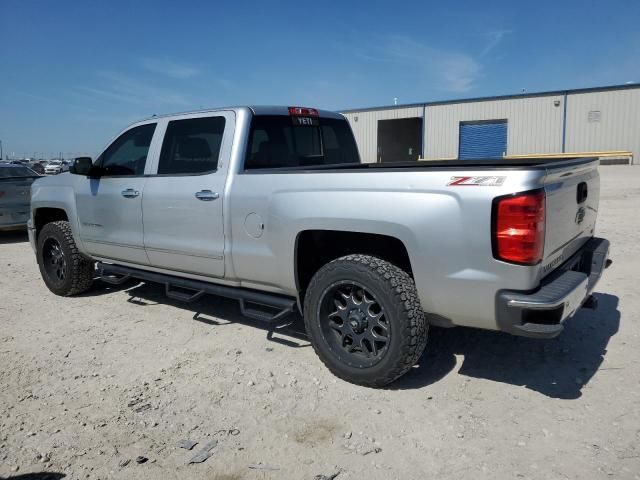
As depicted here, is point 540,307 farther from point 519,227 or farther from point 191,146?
point 191,146

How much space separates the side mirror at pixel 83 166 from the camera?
5101 mm

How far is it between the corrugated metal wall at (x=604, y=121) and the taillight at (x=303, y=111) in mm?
26560

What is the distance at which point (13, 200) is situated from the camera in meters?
10.1

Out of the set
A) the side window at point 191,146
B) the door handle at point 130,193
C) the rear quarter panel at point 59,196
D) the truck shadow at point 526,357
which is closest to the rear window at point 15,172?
the rear quarter panel at point 59,196

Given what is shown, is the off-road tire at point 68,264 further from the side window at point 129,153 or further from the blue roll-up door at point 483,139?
the blue roll-up door at point 483,139

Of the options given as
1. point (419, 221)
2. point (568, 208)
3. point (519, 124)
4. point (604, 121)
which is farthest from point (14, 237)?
point (604, 121)

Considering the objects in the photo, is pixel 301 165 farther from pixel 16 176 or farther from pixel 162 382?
pixel 16 176

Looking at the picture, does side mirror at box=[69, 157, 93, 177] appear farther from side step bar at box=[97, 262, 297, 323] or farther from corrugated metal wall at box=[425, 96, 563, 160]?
corrugated metal wall at box=[425, 96, 563, 160]

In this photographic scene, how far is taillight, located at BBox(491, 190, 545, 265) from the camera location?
2.78m

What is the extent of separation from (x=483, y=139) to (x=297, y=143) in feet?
91.7

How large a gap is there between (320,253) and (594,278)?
197 centimetres

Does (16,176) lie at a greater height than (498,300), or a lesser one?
greater

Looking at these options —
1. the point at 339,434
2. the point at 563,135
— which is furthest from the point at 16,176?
the point at 563,135

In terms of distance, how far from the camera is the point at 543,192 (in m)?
2.85
